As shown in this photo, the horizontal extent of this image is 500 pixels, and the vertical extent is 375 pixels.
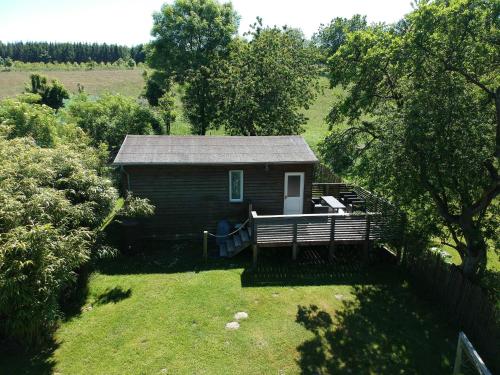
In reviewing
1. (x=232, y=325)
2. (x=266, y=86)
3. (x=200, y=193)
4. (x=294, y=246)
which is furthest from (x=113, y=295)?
(x=266, y=86)

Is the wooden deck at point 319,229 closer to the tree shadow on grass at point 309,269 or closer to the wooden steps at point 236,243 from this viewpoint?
the tree shadow on grass at point 309,269

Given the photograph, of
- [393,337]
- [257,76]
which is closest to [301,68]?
[257,76]

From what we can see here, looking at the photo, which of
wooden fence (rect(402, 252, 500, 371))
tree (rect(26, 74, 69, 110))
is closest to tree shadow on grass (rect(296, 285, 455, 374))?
wooden fence (rect(402, 252, 500, 371))

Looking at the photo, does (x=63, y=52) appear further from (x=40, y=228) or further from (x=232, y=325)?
(x=232, y=325)

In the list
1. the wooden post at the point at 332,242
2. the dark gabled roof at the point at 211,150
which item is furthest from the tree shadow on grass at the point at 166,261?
the dark gabled roof at the point at 211,150

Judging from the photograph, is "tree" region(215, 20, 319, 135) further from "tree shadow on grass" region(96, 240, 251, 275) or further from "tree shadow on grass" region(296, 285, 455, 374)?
"tree shadow on grass" region(296, 285, 455, 374)

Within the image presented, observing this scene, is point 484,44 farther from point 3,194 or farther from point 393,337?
point 3,194

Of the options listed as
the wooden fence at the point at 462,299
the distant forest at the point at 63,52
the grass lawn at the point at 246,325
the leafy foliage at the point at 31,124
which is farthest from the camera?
the distant forest at the point at 63,52
